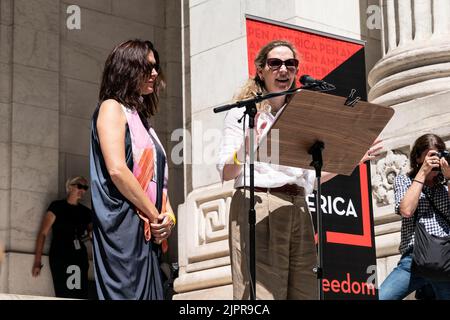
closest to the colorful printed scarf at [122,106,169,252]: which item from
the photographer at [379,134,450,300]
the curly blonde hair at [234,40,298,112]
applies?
the curly blonde hair at [234,40,298,112]

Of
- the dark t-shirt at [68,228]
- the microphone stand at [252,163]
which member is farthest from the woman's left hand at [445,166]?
the dark t-shirt at [68,228]

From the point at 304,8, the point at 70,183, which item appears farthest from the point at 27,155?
the point at 304,8

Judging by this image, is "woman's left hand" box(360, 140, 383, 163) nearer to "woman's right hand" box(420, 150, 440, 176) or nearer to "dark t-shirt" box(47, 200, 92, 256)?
"woman's right hand" box(420, 150, 440, 176)

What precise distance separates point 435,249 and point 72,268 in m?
6.66

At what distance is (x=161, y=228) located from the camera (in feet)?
17.9

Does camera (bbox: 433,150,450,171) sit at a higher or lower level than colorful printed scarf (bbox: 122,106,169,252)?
higher

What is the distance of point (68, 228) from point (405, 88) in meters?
4.88

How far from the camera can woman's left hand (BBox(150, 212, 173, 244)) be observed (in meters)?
5.44

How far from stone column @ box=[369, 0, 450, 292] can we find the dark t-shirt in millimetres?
4174

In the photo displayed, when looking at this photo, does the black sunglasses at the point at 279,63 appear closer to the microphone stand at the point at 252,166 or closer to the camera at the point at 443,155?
the microphone stand at the point at 252,166

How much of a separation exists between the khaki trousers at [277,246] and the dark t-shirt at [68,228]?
7565mm

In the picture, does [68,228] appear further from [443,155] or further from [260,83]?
[260,83]

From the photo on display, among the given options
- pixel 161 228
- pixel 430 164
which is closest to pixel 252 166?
pixel 161 228
